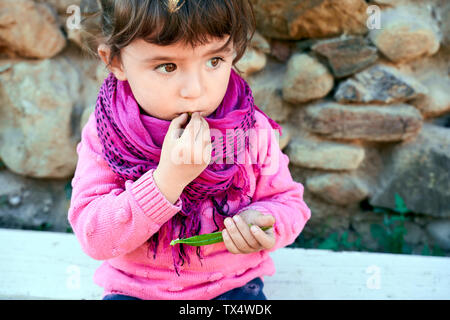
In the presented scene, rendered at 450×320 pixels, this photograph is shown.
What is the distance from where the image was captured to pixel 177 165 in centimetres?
104

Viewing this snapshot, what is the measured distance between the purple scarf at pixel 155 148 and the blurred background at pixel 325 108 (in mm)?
648

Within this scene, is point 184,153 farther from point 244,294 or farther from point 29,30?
point 29,30

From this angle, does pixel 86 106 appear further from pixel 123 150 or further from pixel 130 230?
pixel 130 230

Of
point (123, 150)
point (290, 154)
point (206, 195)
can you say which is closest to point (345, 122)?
point (290, 154)

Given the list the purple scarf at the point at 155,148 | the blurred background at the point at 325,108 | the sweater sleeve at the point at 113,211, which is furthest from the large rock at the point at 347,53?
the sweater sleeve at the point at 113,211

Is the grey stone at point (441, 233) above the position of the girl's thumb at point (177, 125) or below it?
below

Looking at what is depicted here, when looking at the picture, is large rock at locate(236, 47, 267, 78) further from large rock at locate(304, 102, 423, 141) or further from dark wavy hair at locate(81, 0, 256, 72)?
dark wavy hair at locate(81, 0, 256, 72)

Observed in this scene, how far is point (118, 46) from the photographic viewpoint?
1.08 m

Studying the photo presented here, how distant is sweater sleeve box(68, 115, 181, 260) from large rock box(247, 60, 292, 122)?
89 cm

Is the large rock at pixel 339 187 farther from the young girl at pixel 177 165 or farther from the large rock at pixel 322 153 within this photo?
the young girl at pixel 177 165

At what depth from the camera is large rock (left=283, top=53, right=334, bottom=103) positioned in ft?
5.95

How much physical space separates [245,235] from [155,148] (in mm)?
321

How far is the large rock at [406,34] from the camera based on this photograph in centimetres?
176

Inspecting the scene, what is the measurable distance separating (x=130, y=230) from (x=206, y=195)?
0.73 feet
